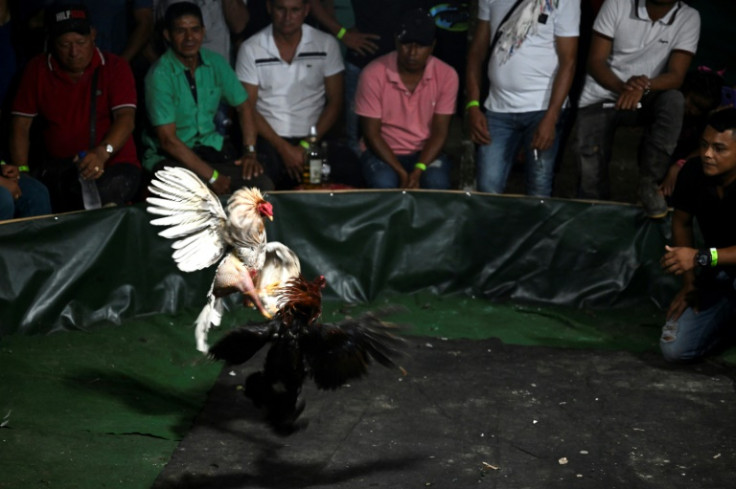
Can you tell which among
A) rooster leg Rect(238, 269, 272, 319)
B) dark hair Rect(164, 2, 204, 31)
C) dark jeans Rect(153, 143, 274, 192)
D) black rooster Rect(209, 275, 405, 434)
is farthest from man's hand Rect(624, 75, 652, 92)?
rooster leg Rect(238, 269, 272, 319)

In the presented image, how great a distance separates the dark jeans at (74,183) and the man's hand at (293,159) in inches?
46.3

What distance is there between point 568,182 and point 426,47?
8.20ft

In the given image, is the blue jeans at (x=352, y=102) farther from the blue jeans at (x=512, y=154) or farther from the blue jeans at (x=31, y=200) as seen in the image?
the blue jeans at (x=31, y=200)

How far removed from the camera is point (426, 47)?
6.83 metres

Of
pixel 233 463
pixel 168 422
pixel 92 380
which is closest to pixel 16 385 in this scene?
pixel 92 380

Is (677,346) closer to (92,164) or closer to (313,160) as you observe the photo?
(313,160)

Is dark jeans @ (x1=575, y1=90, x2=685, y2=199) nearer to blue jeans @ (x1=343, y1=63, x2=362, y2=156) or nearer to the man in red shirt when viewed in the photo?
blue jeans @ (x1=343, y1=63, x2=362, y2=156)

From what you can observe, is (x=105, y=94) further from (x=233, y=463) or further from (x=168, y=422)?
(x=233, y=463)

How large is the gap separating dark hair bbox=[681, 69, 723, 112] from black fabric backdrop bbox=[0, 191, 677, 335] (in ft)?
3.13

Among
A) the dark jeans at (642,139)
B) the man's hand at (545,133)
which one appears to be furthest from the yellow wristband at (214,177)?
the dark jeans at (642,139)

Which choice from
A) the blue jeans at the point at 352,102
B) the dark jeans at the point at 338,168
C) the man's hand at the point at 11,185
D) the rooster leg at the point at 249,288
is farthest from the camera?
the blue jeans at the point at 352,102

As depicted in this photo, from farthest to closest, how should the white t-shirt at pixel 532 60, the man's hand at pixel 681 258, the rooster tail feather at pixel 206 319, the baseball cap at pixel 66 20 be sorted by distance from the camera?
the white t-shirt at pixel 532 60 → the baseball cap at pixel 66 20 → the man's hand at pixel 681 258 → the rooster tail feather at pixel 206 319

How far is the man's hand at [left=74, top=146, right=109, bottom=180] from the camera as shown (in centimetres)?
616

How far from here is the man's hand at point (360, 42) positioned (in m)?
7.27
